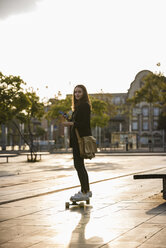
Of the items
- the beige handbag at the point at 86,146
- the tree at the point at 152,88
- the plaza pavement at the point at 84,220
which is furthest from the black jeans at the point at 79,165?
the tree at the point at 152,88

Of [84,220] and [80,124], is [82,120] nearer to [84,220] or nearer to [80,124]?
[80,124]

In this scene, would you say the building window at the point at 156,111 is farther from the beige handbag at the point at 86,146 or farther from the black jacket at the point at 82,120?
the beige handbag at the point at 86,146

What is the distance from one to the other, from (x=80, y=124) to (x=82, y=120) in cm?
7

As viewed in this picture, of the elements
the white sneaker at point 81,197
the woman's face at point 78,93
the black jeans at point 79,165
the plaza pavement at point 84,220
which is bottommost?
the plaza pavement at point 84,220

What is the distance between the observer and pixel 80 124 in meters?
7.80

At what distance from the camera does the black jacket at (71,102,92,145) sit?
7.80m

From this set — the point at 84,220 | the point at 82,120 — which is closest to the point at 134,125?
the point at 82,120

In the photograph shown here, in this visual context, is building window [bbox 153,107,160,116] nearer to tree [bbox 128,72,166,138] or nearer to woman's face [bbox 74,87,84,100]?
tree [bbox 128,72,166,138]

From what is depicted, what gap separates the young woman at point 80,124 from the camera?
7.80 meters

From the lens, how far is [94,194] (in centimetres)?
984

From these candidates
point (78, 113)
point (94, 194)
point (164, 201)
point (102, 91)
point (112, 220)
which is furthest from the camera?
point (102, 91)

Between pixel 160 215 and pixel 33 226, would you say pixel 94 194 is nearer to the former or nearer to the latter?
pixel 160 215

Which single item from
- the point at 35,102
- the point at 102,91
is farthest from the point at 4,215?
the point at 102,91

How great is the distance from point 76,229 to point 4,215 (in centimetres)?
165
